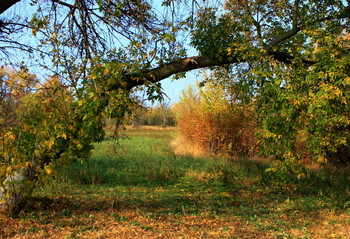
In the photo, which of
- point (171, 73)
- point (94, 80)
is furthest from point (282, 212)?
point (94, 80)

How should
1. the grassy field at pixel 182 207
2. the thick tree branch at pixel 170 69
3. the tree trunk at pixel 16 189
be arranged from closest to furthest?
the tree trunk at pixel 16 189 → the grassy field at pixel 182 207 → the thick tree branch at pixel 170 69

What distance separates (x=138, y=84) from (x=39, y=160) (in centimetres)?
216

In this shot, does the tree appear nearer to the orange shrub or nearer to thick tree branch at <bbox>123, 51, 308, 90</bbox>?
thick tree branch at <bbox>123, 51, 308, 90</bbox>

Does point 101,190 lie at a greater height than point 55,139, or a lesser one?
lesser

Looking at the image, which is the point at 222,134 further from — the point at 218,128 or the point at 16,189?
the point at 16,189

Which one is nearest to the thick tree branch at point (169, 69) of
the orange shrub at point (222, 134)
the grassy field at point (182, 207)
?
the grassy field at point (182, 207)

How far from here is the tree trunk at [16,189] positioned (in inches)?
188

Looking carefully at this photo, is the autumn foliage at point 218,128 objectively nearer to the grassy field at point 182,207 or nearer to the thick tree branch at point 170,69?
the grassy field at point 182,207

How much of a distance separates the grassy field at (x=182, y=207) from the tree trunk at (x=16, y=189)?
191 mm

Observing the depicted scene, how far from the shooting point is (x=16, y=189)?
189 inches

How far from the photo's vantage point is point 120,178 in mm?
10648

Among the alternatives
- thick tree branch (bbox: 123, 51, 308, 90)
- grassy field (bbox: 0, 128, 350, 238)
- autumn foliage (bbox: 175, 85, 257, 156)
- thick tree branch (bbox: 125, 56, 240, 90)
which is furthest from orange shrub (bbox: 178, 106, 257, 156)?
thick tree branch (bbox: 125, 56, 240, 90)

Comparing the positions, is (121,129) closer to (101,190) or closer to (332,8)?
(101,190)

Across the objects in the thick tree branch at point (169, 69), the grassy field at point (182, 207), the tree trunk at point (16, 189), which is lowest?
the grassy field at point (182, 207)
